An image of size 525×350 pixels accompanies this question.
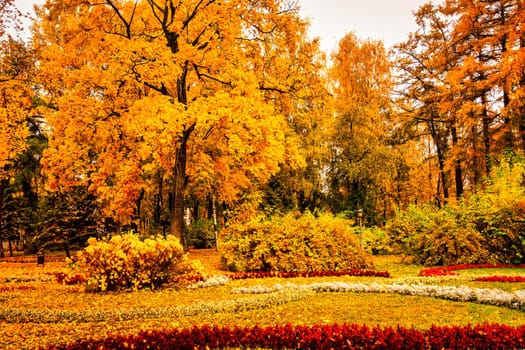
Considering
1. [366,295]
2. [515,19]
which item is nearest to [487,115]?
[515,19]

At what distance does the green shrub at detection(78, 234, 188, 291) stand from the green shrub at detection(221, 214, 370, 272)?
143 inches

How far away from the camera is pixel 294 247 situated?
12.6m

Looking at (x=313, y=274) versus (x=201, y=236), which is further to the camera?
(x=201, y=236)

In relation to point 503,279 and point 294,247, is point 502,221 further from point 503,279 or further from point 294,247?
point 294,247

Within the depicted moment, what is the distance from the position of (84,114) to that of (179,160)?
3703 mm

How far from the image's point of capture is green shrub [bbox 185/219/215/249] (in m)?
27.5

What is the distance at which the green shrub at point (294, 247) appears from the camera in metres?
12.5

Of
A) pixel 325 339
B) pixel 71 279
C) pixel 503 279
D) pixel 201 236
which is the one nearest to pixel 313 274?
pixel 503 279

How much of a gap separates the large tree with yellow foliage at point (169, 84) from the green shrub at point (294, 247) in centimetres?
220

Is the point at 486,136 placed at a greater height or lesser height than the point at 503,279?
greater

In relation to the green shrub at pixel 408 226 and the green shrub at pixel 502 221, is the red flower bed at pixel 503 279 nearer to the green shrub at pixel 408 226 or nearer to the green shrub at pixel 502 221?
the green shrub at pixel 502 221

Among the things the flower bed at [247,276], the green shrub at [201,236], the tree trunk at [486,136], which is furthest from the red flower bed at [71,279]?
the tree trunk at [486,136]

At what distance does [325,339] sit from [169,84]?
12979 mm

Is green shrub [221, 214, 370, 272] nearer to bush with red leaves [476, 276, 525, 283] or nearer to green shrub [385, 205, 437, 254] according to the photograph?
bush with red leaves [476, 276, 525, 283]
